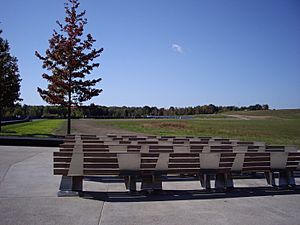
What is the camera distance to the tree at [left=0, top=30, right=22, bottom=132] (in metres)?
26.7

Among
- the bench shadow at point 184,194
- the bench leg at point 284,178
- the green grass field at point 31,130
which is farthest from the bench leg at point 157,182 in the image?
the green grass field at point 31,130

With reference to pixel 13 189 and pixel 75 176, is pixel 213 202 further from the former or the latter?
pixel 13 189

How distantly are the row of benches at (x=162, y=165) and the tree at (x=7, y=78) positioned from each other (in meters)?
20.7

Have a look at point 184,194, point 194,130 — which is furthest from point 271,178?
point 194,130

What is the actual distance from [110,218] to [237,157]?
3.80 meters

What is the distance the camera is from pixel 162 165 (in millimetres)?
7348

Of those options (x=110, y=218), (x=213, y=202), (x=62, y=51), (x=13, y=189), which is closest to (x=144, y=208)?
(x=110, y=218)

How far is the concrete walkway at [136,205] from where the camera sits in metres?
5.32

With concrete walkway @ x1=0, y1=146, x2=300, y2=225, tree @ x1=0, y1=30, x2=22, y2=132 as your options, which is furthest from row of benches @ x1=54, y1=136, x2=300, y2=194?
tree @ x1=0, y1=30, x2=22, y2=132

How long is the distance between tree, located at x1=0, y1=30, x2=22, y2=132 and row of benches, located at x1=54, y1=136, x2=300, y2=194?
67.9 feet

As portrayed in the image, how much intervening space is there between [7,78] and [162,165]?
2389 cm

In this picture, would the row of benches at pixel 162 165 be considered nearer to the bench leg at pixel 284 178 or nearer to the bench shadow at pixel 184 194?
the bench leg at pixel 284 178

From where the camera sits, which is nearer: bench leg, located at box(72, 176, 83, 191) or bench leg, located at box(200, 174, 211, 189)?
bench leg, located at box(72, 176, 83, 191)

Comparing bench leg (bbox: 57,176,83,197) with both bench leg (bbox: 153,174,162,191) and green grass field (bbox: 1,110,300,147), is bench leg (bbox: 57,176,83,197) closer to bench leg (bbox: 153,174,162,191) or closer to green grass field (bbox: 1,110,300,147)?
bench leg (bbox: 153,174,162,191)
